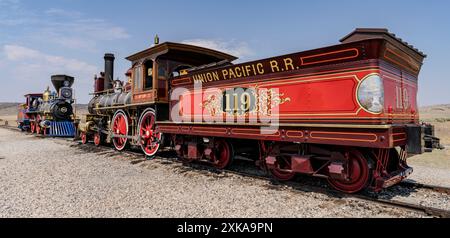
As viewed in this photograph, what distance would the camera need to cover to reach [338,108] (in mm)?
5137

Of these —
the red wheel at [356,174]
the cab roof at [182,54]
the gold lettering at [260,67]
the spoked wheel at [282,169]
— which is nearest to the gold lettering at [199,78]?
the cab roof at [182,54]

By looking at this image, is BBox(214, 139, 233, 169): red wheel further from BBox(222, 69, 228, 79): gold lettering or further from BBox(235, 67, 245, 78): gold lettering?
BBox(235, 67, 245, 78): gold lettering

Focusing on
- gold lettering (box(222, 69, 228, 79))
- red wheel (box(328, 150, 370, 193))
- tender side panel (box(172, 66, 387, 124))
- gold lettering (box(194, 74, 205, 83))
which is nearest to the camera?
tender side panel (box(172, 66, 387, 124))

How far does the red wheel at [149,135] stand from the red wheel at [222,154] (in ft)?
8.55

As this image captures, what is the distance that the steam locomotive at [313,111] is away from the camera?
15.9ft

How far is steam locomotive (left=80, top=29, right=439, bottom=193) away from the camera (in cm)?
484

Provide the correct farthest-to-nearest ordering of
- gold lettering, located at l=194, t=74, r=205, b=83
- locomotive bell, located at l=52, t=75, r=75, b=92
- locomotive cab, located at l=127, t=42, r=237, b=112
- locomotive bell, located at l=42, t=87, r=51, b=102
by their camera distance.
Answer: locomotive bell, located at l=42, t=87, r=51, b=102 → locomotive bell, located at l=52, t=75, r=75, b=92 → locomotive cab, located at l=127, t=42, r=237, b=112 → gold lettering, located at l=194, t=74, r=205, b=83

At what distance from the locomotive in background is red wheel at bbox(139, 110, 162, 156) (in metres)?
10.4

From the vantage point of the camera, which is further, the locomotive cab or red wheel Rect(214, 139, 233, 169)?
the locomotive cab

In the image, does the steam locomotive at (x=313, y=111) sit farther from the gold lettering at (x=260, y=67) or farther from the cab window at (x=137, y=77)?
the cab window at (x=137, y=77)

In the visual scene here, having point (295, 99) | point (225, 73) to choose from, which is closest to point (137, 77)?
point (225, 73)

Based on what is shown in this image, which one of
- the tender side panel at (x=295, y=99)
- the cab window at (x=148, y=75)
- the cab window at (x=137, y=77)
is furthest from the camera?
the cab window at (x=137, y=77)

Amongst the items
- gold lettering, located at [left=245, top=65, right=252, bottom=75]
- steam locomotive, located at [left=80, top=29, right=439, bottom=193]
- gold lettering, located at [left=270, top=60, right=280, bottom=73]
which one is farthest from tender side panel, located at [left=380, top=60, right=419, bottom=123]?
gold lettering, located at [left=245, top=65, right=252, bottom=75]

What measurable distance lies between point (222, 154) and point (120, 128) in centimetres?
606
